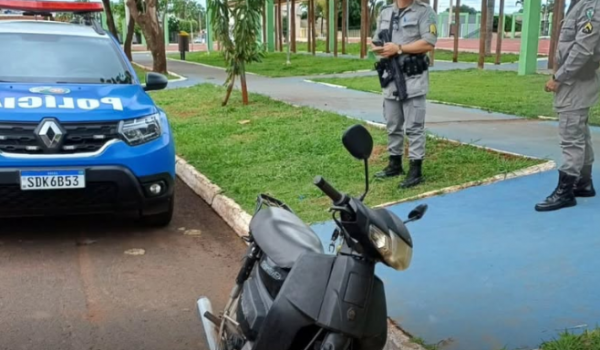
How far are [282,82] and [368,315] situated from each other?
1508 cm

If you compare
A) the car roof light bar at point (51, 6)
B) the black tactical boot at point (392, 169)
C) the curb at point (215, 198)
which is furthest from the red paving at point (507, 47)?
the curb at point (215, 198)

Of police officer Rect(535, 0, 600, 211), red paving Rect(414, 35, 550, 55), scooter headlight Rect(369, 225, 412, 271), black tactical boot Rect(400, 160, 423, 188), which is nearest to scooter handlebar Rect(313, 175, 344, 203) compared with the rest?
scooter headlight Rect(369, 225, 412, 271)

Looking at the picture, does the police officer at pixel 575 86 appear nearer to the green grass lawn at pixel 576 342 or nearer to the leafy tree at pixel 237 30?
the green grass lawn at pixel 576 342

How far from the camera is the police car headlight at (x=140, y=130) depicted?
5.04 meters

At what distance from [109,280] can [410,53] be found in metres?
3.26

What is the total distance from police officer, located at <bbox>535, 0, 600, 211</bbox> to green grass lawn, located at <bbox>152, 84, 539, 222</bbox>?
1137mm

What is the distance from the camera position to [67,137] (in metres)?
4.81

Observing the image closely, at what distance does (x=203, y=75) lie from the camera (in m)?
20.4

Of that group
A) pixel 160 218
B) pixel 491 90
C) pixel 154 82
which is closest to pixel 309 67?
pixel 491 90

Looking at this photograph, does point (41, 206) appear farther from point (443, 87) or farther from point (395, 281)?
point (443, 87)

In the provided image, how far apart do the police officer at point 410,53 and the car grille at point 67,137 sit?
2584mm

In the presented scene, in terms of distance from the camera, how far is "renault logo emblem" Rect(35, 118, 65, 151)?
473 centimetres

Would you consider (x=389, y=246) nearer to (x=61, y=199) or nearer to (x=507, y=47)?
(x=61, y=199)

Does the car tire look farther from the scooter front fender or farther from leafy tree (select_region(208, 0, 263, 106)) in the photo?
leafy tree (select_region(208, 0, 263, 106))
